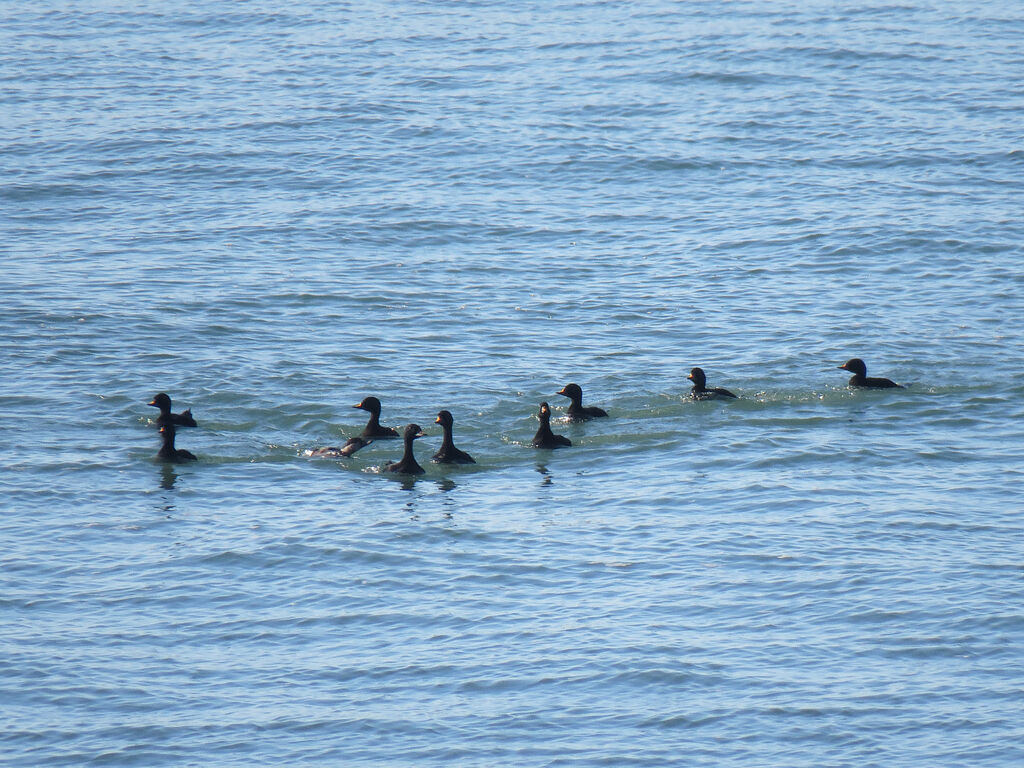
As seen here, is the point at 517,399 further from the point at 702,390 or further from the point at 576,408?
the point at 702,390

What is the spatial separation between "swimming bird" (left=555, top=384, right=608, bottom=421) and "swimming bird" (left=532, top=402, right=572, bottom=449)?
0.76 m

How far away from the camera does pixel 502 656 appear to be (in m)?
12.6

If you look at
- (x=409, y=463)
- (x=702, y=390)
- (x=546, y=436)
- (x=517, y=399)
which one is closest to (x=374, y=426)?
(x=409, y=463)

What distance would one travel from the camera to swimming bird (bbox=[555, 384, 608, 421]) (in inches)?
733

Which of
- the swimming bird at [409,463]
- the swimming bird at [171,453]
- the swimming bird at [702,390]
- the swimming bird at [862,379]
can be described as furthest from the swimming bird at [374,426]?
→ the swimming bird at [862,379]

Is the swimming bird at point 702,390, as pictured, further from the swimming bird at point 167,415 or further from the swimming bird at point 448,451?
the swimming bird at point 167,415

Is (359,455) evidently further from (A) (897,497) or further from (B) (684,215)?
(B) (684,215)

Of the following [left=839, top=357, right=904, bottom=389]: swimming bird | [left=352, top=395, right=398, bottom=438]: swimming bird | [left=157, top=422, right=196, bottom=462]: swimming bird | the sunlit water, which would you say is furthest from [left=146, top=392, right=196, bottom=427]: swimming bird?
[left=839, top=357, right=904, bottom=389]: swimming bird

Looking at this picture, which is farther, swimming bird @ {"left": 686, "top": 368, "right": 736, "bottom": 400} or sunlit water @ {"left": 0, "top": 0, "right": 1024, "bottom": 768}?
swimming bird @ {"left": 686, "top": 368, "right": 736, "bottom": 400}

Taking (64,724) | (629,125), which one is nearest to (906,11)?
(629,125)

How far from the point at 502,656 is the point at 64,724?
143 inches

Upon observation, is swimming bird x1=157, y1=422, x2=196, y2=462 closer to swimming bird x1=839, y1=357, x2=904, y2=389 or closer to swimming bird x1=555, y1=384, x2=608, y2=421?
swimming bird x1=555, y1=384, x2=608, y2=421

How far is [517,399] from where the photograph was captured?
19516mm

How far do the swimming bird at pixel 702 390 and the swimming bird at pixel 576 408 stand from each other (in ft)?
4.42
